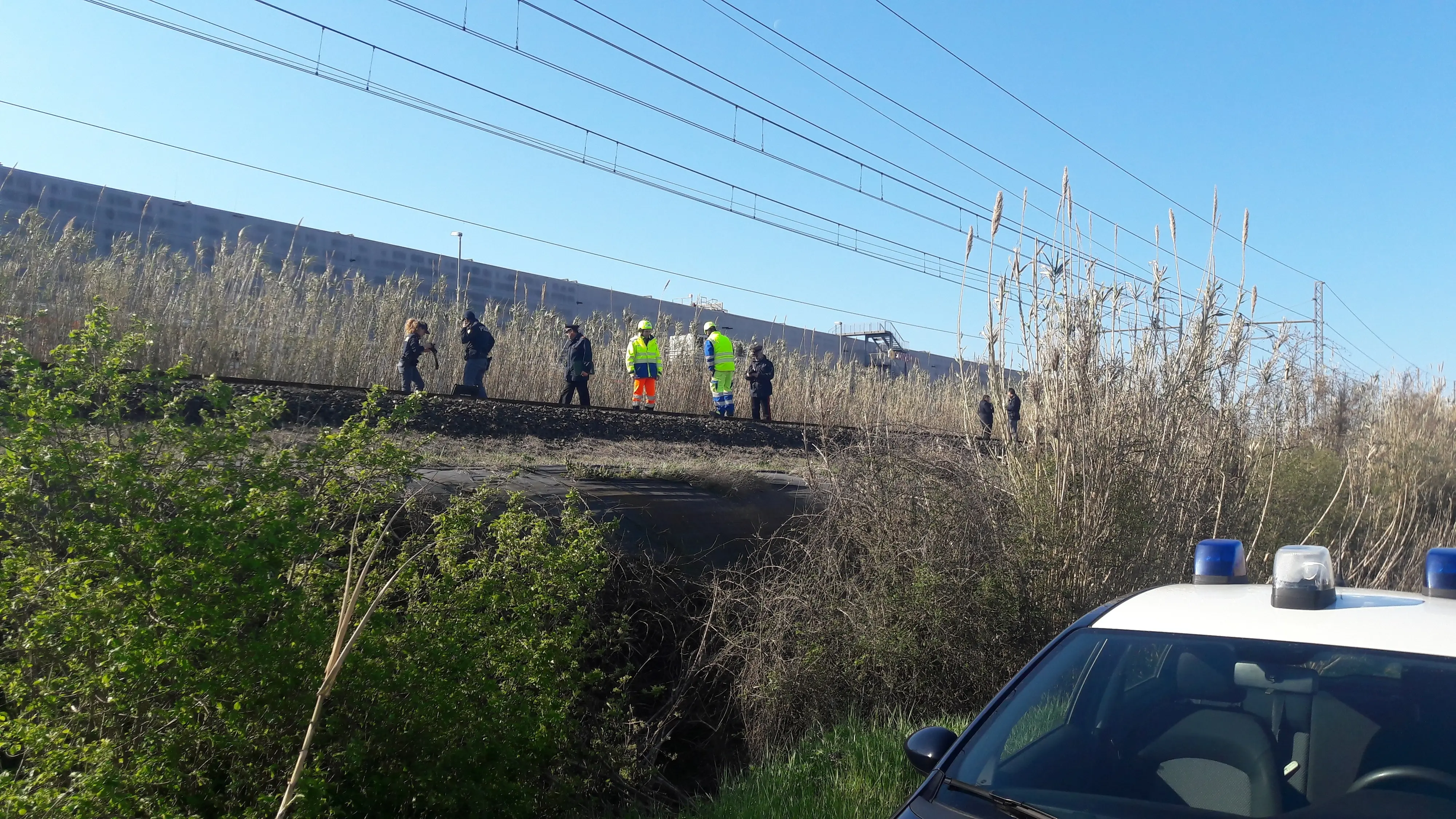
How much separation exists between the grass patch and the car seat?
64.4 inches

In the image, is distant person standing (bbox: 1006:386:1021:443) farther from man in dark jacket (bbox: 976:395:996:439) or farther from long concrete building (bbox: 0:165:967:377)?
long concrete building (bbox: 0:165:967:377)

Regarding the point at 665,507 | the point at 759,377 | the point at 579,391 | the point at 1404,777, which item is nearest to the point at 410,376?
the point at 579,391

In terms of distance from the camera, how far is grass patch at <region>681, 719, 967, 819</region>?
459 centimetres

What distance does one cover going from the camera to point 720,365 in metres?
17.8

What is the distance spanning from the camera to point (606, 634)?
562cm

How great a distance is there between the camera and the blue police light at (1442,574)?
3178 millimetres

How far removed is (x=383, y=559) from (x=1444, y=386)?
64.8 feet

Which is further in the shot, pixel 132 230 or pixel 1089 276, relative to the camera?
pixel 132 230

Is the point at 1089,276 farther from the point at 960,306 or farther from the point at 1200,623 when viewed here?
the point at 1200,623

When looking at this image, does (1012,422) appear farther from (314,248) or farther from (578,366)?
(314,248)

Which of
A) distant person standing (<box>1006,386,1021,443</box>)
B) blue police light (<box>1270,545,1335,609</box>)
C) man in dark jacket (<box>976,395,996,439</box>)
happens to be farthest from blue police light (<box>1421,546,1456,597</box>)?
man in dark jacket (<box>976,395,996,439</box>)

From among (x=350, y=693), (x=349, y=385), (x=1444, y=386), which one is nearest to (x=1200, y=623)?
(x=350, y=693)

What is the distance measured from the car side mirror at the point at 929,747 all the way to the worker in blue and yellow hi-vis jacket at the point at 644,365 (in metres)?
13.5

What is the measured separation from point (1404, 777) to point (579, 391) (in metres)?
14.3
